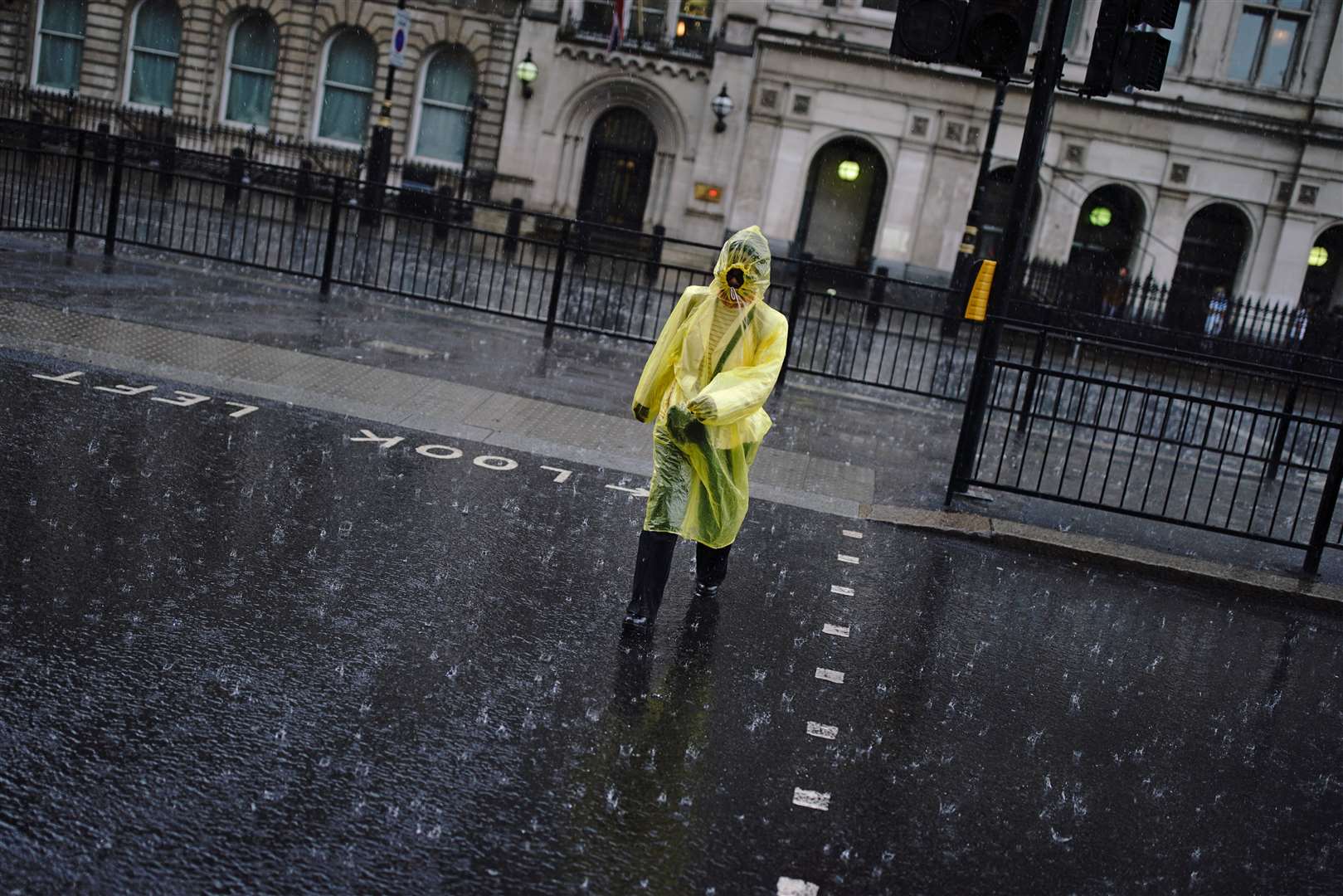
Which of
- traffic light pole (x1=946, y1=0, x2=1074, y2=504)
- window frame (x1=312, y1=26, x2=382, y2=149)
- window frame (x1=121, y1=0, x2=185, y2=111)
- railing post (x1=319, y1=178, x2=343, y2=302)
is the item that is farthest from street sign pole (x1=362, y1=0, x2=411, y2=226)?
traffic light pole (x1=946, y1=0, x2=1074, y2=504)

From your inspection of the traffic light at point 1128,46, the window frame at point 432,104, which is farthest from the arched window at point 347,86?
the traffic light at point 1128,46

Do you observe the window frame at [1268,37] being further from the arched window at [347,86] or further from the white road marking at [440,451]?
the white road marking at [440,451]

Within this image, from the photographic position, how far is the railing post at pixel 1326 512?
8.92 metres

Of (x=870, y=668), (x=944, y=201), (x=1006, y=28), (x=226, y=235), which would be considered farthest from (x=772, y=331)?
(x=944, y=201)

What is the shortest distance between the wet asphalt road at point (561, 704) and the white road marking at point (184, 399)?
0.67m

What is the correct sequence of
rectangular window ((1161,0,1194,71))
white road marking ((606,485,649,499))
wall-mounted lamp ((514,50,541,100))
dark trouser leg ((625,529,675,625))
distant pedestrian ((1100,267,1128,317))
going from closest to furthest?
dark trouser leg ((625,529,675,625)), white road marking ((606,485,649,499)), distant pedestrian ((1100,267,1128,317)), rectangular window ((1161,0,1194,71)), wall-mounted lamp ((514,50,541,100))

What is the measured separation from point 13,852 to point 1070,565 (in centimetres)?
663

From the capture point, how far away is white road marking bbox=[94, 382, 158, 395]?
29.7 feet

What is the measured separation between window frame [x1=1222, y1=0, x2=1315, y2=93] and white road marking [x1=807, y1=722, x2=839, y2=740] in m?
30.6

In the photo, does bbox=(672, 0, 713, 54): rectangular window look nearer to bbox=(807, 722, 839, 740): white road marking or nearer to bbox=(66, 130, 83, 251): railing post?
bbox=(66, 130, 83, 251): railing post

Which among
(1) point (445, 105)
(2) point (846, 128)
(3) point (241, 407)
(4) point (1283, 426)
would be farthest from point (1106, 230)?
(3) point (241, 407)

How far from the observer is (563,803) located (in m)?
4.30

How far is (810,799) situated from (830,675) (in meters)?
1.30

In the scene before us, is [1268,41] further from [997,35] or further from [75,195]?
[75,195]
